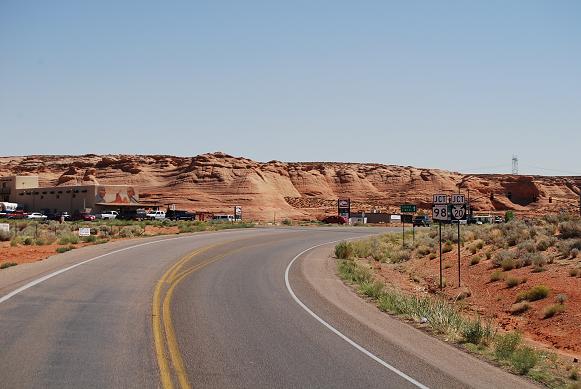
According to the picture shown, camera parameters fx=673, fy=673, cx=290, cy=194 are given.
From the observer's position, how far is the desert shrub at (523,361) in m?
10.7

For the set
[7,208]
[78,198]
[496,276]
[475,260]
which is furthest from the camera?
[78,198]

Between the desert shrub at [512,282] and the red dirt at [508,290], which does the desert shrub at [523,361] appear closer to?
the red dirt at [508,290]

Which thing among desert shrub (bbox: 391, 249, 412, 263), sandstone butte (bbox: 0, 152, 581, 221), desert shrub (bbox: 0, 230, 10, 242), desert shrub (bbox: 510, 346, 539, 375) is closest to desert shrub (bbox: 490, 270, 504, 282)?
desert shrub (bbox: 391, 249, 412, 263)

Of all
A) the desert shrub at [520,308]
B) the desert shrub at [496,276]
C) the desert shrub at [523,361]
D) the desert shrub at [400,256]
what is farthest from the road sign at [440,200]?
the desert shrub at [523,361]

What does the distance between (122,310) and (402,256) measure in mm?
25926

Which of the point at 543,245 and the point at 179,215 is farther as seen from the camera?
the point at 179,215

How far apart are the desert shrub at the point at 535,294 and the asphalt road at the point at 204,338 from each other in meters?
6.52

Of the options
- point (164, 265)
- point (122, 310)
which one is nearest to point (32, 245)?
point (164, 265)

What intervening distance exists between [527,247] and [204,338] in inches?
917

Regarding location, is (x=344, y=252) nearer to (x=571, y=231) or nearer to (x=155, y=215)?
(x=571, y=231)

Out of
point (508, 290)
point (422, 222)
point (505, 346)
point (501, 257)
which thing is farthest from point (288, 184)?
point (505, 346)

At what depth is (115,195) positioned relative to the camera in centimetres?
9825

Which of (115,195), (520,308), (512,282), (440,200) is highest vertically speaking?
(115,195)

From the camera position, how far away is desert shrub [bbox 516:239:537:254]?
31.2m
